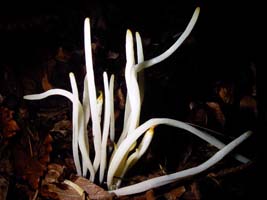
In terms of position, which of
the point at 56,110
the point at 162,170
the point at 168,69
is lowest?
the point at 162,170

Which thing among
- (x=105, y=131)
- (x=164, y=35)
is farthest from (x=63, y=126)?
(x=164, y=35)

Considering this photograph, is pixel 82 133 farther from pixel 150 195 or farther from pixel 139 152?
pixel 150 195

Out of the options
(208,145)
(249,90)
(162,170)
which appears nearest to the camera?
(162,170)

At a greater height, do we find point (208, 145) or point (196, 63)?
point (196, 63)

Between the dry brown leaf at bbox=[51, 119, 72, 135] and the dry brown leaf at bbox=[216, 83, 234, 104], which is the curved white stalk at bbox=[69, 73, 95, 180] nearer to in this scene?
the dry brown leaf at bbox=[51, 119, 72, 135]

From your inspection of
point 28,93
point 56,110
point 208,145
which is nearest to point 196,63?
point 208,145

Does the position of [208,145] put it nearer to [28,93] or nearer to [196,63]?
[196,63]
